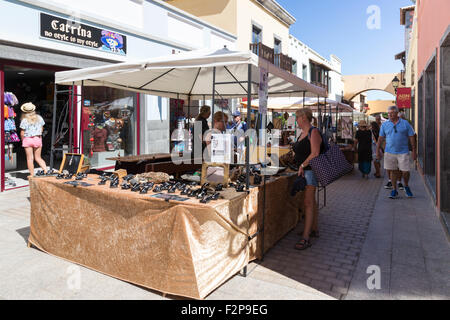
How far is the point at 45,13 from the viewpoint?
793cm

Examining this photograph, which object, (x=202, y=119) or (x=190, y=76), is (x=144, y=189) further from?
(x=190, y=76)

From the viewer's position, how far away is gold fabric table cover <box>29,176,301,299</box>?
9.85 ft

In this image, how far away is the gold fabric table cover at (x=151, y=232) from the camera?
118 inches

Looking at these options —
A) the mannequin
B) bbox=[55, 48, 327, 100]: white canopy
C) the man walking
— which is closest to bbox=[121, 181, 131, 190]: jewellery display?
bbox=[55, 48, 327, 100]: white canopy

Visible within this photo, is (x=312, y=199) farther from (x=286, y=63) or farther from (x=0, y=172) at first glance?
(x=286, y=63)

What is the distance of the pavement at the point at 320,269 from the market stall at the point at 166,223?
0.15 m

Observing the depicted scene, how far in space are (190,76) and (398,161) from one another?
4484 mm

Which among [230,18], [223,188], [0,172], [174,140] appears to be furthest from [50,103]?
[223,188]

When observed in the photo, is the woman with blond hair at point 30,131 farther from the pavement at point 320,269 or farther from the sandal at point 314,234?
the sandal at point 314,234

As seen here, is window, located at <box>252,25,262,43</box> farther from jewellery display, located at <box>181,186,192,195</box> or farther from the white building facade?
jewellery display, located at <box>181,186,192,195</box>

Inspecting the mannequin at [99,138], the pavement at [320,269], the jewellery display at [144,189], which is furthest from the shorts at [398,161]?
the mannequin at [99,138]

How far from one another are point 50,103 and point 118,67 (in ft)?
30.7

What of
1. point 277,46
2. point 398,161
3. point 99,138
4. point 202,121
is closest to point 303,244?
point 202,121

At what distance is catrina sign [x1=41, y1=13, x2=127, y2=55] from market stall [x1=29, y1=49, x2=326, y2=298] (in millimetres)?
4294
